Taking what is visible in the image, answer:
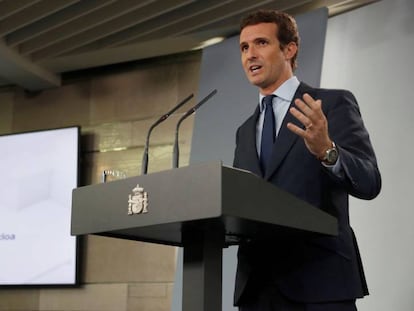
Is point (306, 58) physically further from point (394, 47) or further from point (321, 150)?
point (321, 150)

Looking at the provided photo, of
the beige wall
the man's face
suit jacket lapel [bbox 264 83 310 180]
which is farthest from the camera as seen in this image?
the beige wall

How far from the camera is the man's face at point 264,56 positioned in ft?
5.48

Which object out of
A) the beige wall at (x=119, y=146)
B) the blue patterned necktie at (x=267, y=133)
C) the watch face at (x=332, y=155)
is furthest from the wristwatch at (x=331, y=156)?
the beige wall at (x=119, y=146)

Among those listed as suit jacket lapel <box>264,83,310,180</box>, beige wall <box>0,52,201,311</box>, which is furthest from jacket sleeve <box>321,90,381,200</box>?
beige wall <box>0,52,201,311</box>

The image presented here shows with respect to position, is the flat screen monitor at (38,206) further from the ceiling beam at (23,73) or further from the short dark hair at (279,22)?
the short dark hair at (279,22)

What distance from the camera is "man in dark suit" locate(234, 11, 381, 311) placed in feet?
Answer: 4.66

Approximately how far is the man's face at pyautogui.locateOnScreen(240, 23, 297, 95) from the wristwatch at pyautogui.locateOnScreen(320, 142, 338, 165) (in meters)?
0.38

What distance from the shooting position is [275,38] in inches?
66.8

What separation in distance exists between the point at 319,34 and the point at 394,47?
21.8 inches

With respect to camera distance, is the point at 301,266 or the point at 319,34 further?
the point at 319,34

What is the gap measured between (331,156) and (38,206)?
4.45 m

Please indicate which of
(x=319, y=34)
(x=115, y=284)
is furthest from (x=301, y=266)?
(x=115, y=284)

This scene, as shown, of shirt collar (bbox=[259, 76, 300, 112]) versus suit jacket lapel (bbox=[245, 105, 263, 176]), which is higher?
shirt collar (bbox=[259, 76, 300, 112])

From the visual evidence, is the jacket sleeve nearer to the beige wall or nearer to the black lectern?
the black lectern
